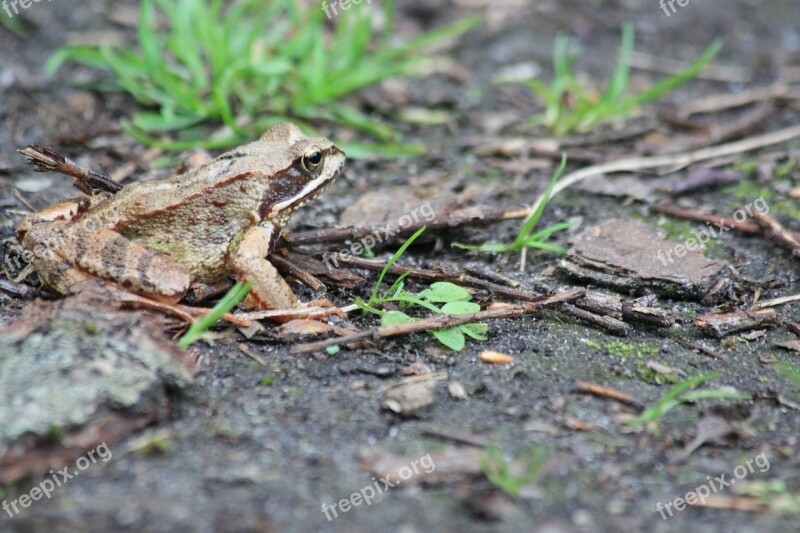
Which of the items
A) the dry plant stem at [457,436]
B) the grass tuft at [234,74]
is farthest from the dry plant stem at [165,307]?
the grass tuft at [234,74]

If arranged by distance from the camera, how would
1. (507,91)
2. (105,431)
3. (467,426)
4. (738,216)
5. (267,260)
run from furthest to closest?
1. (507,91)
2. (738,216)
3. (267,260)
4. (467,426)
5. (105,431)

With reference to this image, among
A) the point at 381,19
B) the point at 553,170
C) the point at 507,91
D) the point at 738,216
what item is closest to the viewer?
the point at 738,216

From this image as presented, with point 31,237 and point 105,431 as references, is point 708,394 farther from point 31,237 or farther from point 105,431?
point 31,237

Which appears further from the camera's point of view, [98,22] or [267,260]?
[98,22]

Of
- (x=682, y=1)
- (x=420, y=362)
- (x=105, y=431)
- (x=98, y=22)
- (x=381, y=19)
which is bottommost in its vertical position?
(x=420, y=362)

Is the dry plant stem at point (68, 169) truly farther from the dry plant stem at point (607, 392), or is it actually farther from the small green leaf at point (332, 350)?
the dry plant stem at point (607, 392)

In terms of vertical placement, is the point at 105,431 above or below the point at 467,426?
above

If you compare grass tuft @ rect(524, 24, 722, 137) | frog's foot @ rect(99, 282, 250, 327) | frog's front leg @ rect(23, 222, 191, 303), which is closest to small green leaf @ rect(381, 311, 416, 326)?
frog's foot @ rect(99, 282, 250, 327)

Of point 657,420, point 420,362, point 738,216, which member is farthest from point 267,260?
point 738,216
